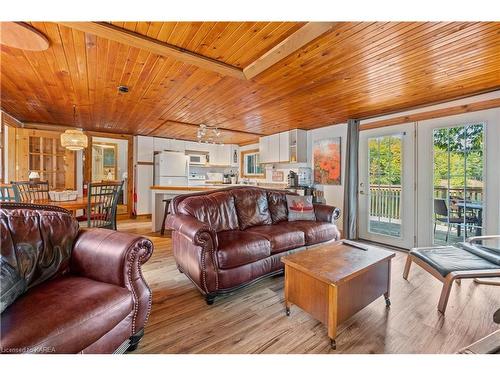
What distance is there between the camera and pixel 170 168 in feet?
20.3

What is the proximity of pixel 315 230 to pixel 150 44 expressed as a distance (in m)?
2.67

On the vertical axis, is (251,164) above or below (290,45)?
below

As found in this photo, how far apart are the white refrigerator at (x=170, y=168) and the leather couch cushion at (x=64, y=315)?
4.91 m

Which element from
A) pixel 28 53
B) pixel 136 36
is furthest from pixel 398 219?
pixel 28 53

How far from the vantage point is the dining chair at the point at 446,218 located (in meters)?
3.35

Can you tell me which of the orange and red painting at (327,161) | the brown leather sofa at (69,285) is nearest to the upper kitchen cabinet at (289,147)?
the orange and red painting at (327,161)

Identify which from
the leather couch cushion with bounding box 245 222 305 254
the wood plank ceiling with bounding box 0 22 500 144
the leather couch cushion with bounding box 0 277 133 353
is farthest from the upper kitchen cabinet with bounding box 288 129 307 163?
the leather couch cushion with bounding box 0 277 133 353

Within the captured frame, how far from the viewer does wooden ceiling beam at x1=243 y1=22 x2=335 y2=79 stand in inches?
69.5

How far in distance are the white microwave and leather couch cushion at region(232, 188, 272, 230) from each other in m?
3.96

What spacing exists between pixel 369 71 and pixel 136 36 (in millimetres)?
2307

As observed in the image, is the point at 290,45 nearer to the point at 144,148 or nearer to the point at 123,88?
the point at 123,88

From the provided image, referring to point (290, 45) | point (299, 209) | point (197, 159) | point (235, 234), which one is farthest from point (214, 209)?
point (197, 159)

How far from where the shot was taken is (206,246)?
209 cm
